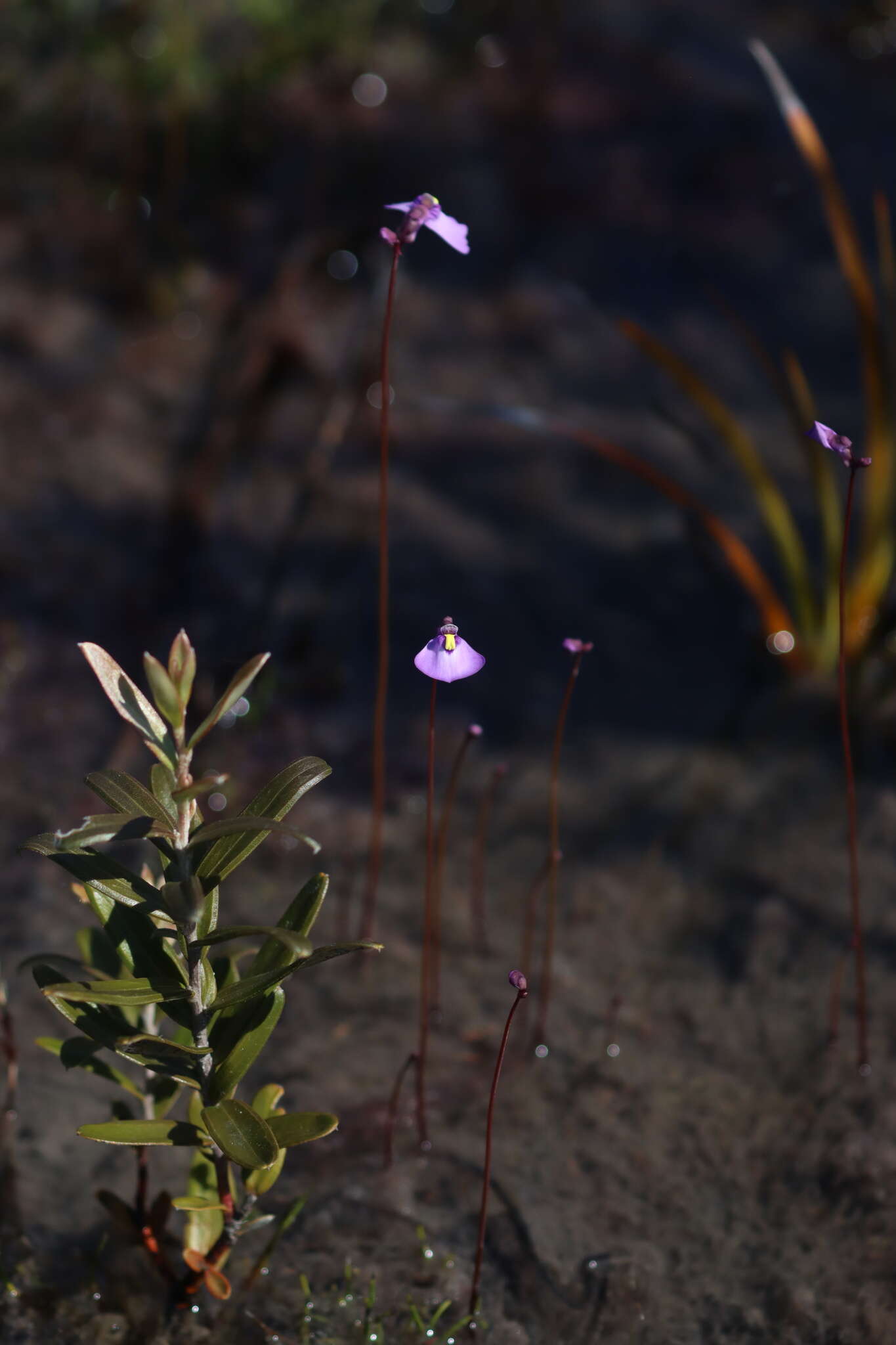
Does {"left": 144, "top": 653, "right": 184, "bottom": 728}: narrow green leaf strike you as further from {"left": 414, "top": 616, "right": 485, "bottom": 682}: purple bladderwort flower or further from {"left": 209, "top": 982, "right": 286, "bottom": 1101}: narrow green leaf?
{"left": 209, "top": 982, "right": 286, "bottom": 1101}: narrow green leaf

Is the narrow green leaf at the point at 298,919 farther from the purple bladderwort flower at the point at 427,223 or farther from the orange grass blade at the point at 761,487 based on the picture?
the orange grass blade at the point at 761,487

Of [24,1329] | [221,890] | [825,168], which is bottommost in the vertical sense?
[24,1329]

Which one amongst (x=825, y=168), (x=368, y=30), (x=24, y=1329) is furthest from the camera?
(x=368, y=30)

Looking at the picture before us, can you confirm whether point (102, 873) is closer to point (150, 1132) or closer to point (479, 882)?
point (150, 1132)

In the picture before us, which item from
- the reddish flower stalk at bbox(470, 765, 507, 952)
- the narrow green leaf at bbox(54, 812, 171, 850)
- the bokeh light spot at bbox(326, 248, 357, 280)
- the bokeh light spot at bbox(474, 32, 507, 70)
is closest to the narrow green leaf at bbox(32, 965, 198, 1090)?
the narrow green leaf at bbox(54, 812, 171, 850)

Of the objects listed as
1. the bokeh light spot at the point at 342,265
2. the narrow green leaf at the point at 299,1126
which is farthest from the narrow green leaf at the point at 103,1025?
the bokeh light spot at the point at 342,265

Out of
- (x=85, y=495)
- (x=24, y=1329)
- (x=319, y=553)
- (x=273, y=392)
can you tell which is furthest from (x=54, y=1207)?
(x=273, y=392)

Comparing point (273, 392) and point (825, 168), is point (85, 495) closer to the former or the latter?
point (273, 392)
